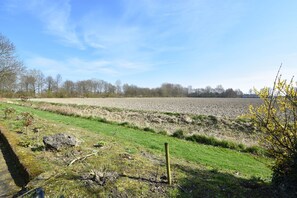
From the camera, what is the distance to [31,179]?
4426mm

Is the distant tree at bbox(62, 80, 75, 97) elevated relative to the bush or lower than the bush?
elevated

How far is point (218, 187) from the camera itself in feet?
14.5

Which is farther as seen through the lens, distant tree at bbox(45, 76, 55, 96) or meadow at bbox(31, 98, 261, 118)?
distant tree at bbox(45, 76, 55, 96)

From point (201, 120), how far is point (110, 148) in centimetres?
1410

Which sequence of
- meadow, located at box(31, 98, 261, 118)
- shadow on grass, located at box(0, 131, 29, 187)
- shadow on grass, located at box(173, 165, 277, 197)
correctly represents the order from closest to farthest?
shadow on grass, located at box(173, 165, 277, 197) → shadow on grass, located at box(0, 131, 29, 187) → meadow, located at box(31, 98, 261, 118)

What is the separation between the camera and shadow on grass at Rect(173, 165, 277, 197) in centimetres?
407

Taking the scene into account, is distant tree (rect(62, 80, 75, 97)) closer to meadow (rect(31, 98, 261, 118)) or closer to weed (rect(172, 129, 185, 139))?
meadow (rect(31, 98, 261, 118))

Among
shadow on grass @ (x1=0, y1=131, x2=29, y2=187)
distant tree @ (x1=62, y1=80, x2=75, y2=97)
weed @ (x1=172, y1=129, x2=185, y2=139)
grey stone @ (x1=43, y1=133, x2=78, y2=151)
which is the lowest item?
weed @ (x1=172, y1=129, x2=185, y2=139)

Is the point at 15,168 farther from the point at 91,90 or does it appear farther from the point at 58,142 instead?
the point at 91,90

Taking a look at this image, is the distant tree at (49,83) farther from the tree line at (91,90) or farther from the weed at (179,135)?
the weed at (179,135)

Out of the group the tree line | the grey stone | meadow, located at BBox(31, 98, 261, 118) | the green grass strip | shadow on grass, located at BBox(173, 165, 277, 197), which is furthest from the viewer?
the tree line

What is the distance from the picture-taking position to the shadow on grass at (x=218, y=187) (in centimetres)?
407

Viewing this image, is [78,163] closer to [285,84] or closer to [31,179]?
[31,179]

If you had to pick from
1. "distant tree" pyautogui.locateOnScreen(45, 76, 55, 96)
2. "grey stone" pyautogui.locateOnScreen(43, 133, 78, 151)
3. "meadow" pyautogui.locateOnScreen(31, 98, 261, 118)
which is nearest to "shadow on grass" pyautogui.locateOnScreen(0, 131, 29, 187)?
"grey stone" pyautogui.locateOnScreen(43, 133, 78, 151)
